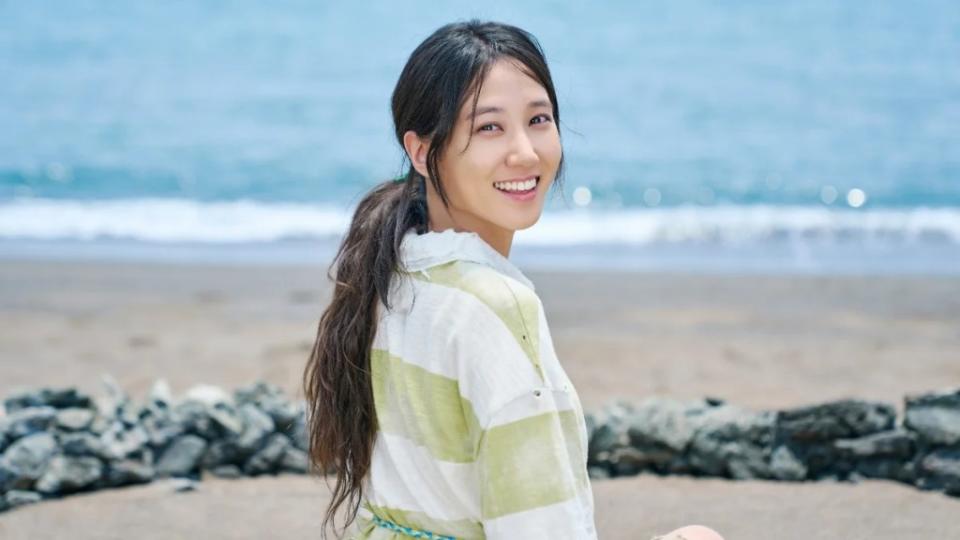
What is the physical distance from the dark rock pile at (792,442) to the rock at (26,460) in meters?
1.92

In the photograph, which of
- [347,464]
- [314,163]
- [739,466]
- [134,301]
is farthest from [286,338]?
[314,163]

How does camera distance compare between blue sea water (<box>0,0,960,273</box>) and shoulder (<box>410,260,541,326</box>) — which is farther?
blue sea water (<box>0,0,960,273</box>)

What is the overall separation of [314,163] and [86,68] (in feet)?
27.5

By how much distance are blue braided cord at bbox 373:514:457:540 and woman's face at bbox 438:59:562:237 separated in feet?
1.76

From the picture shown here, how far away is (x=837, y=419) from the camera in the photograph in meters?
4.86

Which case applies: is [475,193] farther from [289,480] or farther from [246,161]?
[246,161]

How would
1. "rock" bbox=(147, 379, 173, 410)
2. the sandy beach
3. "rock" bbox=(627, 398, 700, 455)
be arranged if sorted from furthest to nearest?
"rock" bbox=(147, 379, 173, 410) → "rock" bbox=(627, 398, 700, 455) → the sandy beach

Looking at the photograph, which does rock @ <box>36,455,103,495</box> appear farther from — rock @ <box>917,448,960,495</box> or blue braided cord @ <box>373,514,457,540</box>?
rock @ <box>917,448,960,495</box>

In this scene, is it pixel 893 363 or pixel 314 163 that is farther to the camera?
pixel 314 163

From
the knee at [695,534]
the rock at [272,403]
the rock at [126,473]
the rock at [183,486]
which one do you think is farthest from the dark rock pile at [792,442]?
the knee at [695,534]

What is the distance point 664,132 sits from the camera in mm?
21891

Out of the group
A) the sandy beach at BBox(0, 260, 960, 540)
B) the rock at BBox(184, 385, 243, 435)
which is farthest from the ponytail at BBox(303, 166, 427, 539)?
the rock at BBox(184, 385, 243, 435)

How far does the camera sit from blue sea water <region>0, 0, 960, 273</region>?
14.8 meters

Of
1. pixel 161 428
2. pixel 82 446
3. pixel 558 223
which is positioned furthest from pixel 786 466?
pixel 558 223
